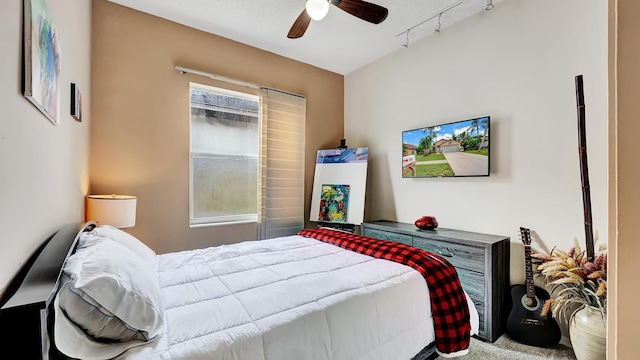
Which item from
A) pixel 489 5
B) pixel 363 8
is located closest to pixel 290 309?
pixel 363 8

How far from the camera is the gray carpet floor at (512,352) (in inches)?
75.8

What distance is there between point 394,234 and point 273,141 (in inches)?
70.5

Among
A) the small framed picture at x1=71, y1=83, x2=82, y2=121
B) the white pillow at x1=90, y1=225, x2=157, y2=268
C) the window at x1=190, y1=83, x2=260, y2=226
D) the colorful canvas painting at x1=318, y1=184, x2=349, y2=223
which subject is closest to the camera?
the white pillow at x1=90, y1=225, x2=157, y2=268

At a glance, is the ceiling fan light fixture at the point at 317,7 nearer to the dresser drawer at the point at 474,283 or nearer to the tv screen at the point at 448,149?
the tv screen at the point at 448,149

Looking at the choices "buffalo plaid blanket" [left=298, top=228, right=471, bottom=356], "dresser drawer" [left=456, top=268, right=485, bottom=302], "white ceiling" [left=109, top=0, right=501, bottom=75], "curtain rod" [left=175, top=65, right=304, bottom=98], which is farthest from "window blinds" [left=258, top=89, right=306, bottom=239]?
"dresser drawer" [left=456, top=268, right=485, bottom=302]

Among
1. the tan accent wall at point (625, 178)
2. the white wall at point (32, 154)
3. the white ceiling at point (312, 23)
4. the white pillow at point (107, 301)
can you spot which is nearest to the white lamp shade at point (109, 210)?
the white wall at point (32, 154)

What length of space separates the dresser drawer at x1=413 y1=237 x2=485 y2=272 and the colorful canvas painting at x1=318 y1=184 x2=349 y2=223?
1209 mm

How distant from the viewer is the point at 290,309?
1182 millimetres

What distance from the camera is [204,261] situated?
1.84 m

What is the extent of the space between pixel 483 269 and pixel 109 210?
294cm

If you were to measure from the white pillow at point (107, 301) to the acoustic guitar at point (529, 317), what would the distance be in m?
2.43

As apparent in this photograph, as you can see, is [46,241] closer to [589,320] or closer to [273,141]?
[273,141]

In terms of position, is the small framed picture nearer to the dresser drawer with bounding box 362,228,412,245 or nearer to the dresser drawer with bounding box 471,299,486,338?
the dresser drawer with bounding box 362,228,412,245

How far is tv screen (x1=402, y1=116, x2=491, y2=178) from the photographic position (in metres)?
2.52
